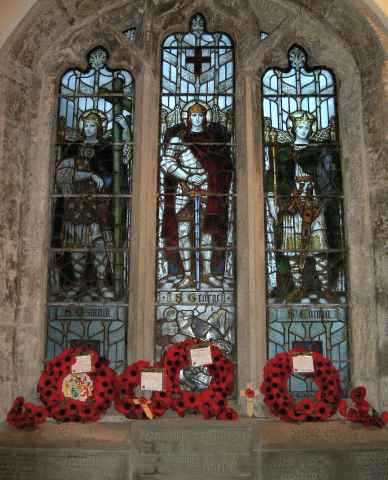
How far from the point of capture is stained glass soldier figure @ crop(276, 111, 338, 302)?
15.7 feet

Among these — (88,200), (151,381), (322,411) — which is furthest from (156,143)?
(322,411)

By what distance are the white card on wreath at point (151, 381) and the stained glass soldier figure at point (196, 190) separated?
2.79ft

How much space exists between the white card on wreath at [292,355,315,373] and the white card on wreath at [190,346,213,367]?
508mm

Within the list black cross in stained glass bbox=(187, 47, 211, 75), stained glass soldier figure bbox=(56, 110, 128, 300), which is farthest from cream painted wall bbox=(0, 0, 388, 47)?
black cross in stained glass bbox=(187, 47, 211, 75)

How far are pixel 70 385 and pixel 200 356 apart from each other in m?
0.80

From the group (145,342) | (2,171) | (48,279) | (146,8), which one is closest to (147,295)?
(145,342)

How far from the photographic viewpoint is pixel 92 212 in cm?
490

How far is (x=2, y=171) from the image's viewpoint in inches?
180

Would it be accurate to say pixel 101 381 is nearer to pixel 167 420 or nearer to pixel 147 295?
pixel 167 420

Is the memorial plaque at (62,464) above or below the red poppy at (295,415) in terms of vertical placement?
below

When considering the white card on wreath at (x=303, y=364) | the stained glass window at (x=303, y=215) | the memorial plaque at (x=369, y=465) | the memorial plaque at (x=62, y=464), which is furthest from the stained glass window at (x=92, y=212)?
the memorial plaque at (x=369, y=465)

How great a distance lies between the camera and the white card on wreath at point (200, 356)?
412cm

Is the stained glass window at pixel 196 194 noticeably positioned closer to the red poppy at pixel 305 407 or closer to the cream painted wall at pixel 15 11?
the red poppy at pixel 305 407

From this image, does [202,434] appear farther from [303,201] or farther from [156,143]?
[156,143]
